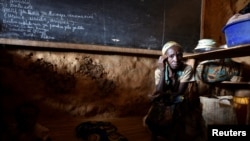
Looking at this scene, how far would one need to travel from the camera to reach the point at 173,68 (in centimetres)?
217

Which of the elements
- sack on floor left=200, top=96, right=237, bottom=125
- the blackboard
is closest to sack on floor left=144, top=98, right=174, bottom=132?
sack on floor left=200, top=96, right=237, bottom=125

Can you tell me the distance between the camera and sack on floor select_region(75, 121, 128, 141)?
188 centimetres

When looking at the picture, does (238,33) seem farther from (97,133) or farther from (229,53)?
(97,133)

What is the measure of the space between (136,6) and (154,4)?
0.26 meters

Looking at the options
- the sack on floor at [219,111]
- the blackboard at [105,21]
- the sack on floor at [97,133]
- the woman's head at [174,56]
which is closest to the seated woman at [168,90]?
the woman's head at [174,56]

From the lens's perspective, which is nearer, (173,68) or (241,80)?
(173,68)

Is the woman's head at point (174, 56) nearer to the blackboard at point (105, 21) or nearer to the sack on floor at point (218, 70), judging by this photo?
the blackboard at point (105, 21)

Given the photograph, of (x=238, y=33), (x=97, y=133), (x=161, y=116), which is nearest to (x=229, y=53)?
(x=238, y=33)

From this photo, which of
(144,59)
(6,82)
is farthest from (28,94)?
(144,59)

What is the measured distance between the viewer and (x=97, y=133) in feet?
6.35

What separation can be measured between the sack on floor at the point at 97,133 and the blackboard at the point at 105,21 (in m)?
0.98

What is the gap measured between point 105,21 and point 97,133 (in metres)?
1.34

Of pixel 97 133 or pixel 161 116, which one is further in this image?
pixel 97 133

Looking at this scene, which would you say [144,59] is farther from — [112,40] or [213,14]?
[213,14]
